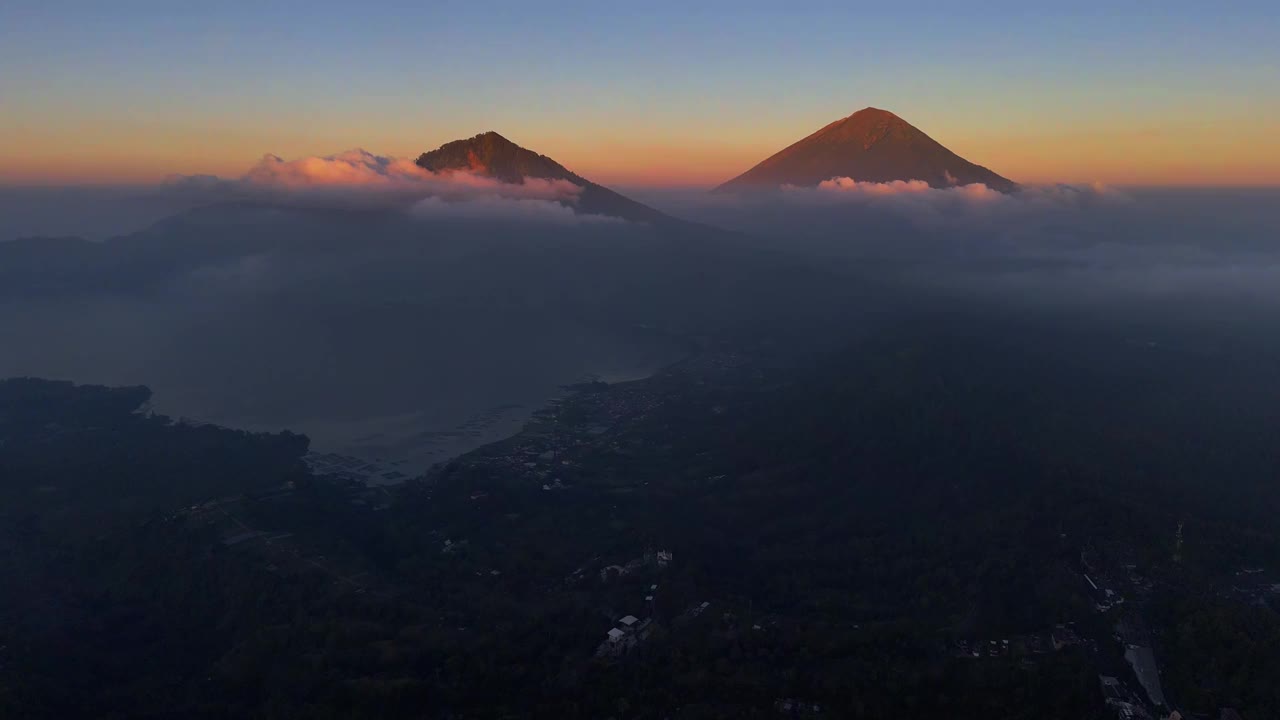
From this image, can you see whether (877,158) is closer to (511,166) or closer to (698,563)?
(511,166)

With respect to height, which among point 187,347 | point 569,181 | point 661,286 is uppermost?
point 569,181

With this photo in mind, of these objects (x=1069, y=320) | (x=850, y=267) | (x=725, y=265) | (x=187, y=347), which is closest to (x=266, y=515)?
(x=187, y=347)

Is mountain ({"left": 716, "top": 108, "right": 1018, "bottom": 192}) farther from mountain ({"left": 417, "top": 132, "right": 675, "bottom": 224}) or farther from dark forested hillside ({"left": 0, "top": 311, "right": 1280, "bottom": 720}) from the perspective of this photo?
dark forested hillside ({"left": 0, "top": 311, "right": 1280, "bottom": 720})

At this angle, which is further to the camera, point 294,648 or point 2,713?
point 294,648

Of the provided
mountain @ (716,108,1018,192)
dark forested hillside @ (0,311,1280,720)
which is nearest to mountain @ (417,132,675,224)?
mountain @ (716,108,1018,192)

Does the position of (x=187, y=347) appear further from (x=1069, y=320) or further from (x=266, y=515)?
(x=1069, y=320)

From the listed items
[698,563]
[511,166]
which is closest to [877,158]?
[511,166]
